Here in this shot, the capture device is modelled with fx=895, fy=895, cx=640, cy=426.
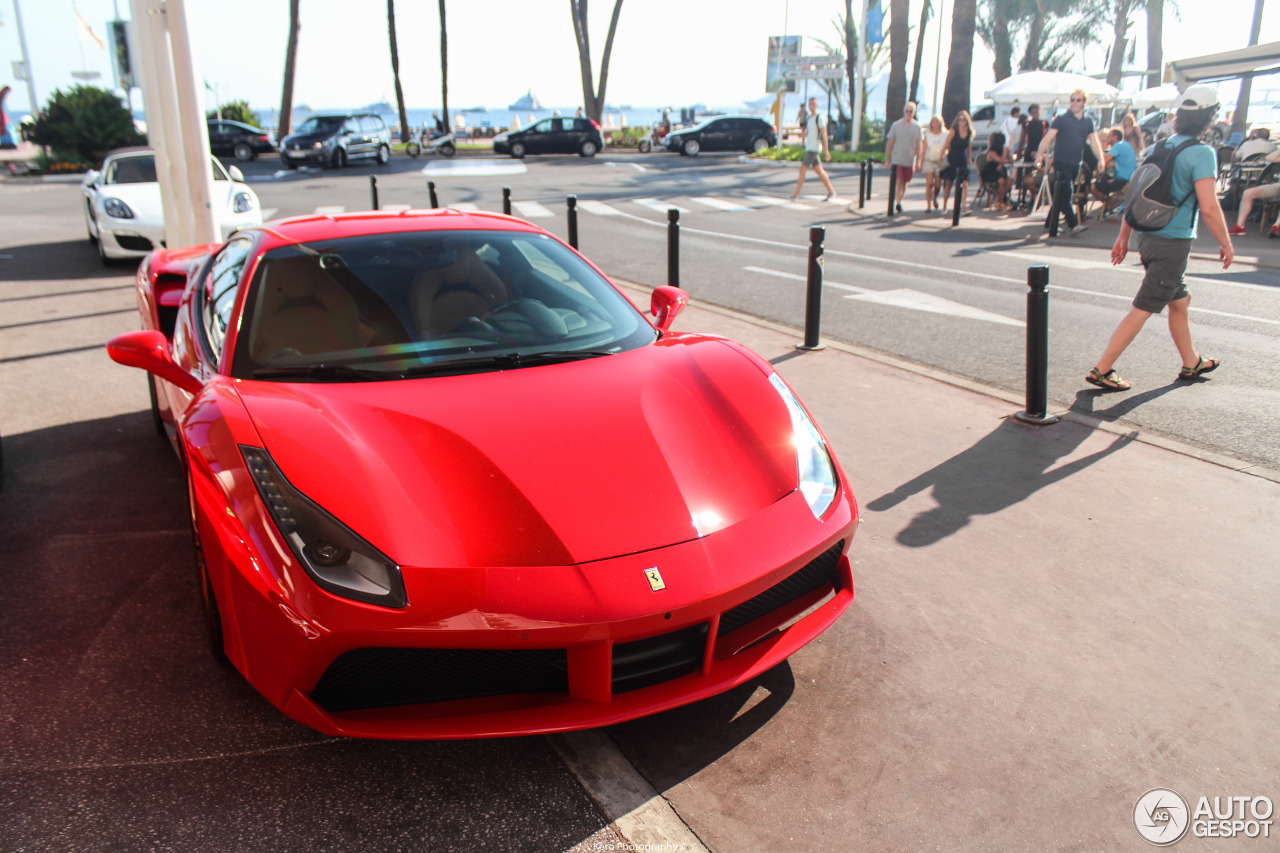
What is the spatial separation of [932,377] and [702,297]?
11.8 ft

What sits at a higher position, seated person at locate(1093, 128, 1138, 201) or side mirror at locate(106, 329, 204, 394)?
seated person at locate(1093, 128, 1138, 201)

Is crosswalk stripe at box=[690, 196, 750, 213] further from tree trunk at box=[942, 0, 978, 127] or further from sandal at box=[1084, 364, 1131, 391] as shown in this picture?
sandal at box=[1084, 364, 1131, 391]

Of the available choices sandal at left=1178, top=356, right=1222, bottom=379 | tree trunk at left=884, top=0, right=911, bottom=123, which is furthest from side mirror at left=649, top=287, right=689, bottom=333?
tree trunk at left=884, top=0, right=911, bottom=123

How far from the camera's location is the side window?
328cm

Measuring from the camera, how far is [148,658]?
2.98 m

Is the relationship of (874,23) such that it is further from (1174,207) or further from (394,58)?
(1174,207)

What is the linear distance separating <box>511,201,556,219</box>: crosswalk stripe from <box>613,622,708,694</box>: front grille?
52.6 ft

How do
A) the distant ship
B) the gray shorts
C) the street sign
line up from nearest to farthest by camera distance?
the gray shorts, the street sign, the distant ship

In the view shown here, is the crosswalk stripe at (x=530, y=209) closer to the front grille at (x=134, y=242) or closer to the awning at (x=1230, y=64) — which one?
the front grille at (x=134, y=242)

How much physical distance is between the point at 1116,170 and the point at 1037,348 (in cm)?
1192

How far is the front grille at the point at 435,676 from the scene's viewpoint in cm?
223

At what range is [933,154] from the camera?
16922mm

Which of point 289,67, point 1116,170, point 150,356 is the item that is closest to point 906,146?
point 1116,170

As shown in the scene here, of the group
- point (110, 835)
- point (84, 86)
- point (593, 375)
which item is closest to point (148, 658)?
point (110, 835)
